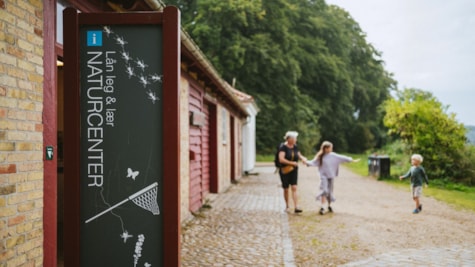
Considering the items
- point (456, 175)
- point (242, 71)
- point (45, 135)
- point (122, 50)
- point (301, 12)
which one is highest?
point (301, 12)

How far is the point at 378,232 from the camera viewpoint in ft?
24.7

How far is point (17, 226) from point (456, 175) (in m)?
14.4

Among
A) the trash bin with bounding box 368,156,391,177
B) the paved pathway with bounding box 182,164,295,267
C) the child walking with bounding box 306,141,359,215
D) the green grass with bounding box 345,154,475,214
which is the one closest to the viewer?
the paved pathway with bounding box 182,164,295,267

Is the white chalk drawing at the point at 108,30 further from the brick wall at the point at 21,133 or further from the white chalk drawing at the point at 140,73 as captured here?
the brick wall at the point at 21,133

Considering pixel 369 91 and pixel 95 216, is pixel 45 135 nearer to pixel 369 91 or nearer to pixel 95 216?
pixel 95 216

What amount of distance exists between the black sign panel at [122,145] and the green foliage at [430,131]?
14.0 m

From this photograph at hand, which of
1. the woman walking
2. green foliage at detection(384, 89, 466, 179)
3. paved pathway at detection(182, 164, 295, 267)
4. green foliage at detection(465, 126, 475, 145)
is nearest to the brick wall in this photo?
paved pathway at detection(182, 164, 295, 267)

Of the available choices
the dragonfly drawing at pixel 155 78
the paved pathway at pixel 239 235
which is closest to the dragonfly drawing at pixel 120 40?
the dragonfly drawing at pixel 155 78

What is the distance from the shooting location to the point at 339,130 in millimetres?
47000

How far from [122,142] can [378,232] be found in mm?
5465

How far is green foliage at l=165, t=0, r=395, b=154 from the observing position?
91.5 ft

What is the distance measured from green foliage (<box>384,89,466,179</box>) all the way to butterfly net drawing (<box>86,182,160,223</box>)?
13947 mm

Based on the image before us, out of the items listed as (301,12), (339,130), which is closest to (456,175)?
(301,12)

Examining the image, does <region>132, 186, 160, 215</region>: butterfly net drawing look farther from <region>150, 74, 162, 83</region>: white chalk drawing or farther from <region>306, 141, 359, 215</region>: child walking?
<region>306, 141, 359, 215</region>: child walking
